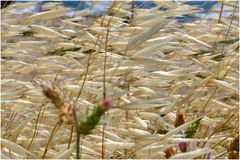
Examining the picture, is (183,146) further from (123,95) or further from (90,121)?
(90,121)

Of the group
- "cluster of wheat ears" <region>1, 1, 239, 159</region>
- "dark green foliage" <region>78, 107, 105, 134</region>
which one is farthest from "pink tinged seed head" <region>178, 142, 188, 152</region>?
"dark green foliage" <region>78, 107, 105, 134</region>

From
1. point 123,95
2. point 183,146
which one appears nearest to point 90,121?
point 183,146

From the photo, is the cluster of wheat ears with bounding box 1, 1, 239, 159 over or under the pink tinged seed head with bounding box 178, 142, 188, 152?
under

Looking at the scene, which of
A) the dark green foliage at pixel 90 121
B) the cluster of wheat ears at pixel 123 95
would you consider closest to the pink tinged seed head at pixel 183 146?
the cluster of wheat ears at pixel 123 95

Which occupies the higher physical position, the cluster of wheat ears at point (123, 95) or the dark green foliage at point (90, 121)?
the dark green foliage at point (90, 121)

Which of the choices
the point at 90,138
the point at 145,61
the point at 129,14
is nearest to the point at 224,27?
the point at 129,14

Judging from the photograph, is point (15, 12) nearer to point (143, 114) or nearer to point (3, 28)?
point (3, 28)

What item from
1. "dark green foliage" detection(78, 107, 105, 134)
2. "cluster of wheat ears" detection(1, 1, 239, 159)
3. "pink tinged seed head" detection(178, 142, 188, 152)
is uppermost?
"dark green foliage" detection(78, 107, 105, 134)

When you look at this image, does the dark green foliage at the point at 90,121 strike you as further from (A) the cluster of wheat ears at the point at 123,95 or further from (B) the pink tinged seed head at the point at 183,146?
(B) the pink tinged seed head at the point at 183,146

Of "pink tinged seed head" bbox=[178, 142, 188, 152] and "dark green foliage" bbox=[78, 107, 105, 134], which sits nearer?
"dark green foliage" bbox=[78, 107, 105, 134]

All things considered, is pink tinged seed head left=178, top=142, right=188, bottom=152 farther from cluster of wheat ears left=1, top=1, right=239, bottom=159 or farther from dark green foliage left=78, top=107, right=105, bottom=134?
dark green foliage left=78, top=107, right=105, bottom=134
